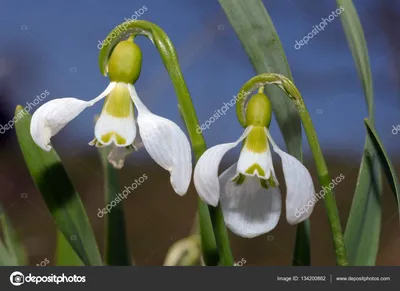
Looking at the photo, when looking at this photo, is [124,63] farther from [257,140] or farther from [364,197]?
[364,197]

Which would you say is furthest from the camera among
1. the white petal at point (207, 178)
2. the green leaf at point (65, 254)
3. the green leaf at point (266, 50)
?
the green leaf at point (65, 254)

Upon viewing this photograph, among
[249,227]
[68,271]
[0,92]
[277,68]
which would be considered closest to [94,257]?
[68,271]

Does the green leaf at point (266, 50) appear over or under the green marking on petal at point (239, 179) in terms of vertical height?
over

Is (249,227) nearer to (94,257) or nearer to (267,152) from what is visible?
(267,152)

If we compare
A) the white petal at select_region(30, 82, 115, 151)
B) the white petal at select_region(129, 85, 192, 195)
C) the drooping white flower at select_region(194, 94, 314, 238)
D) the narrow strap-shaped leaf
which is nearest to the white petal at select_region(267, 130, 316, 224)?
the drooping white flower at select_region(194, 94, 314, 238)

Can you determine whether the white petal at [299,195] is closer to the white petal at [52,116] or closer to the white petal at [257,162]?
the white petal at [257,162]

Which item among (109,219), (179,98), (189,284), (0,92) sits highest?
(0,92)

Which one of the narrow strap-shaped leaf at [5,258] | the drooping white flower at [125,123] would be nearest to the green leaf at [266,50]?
the drooping white flower at [125,123]
